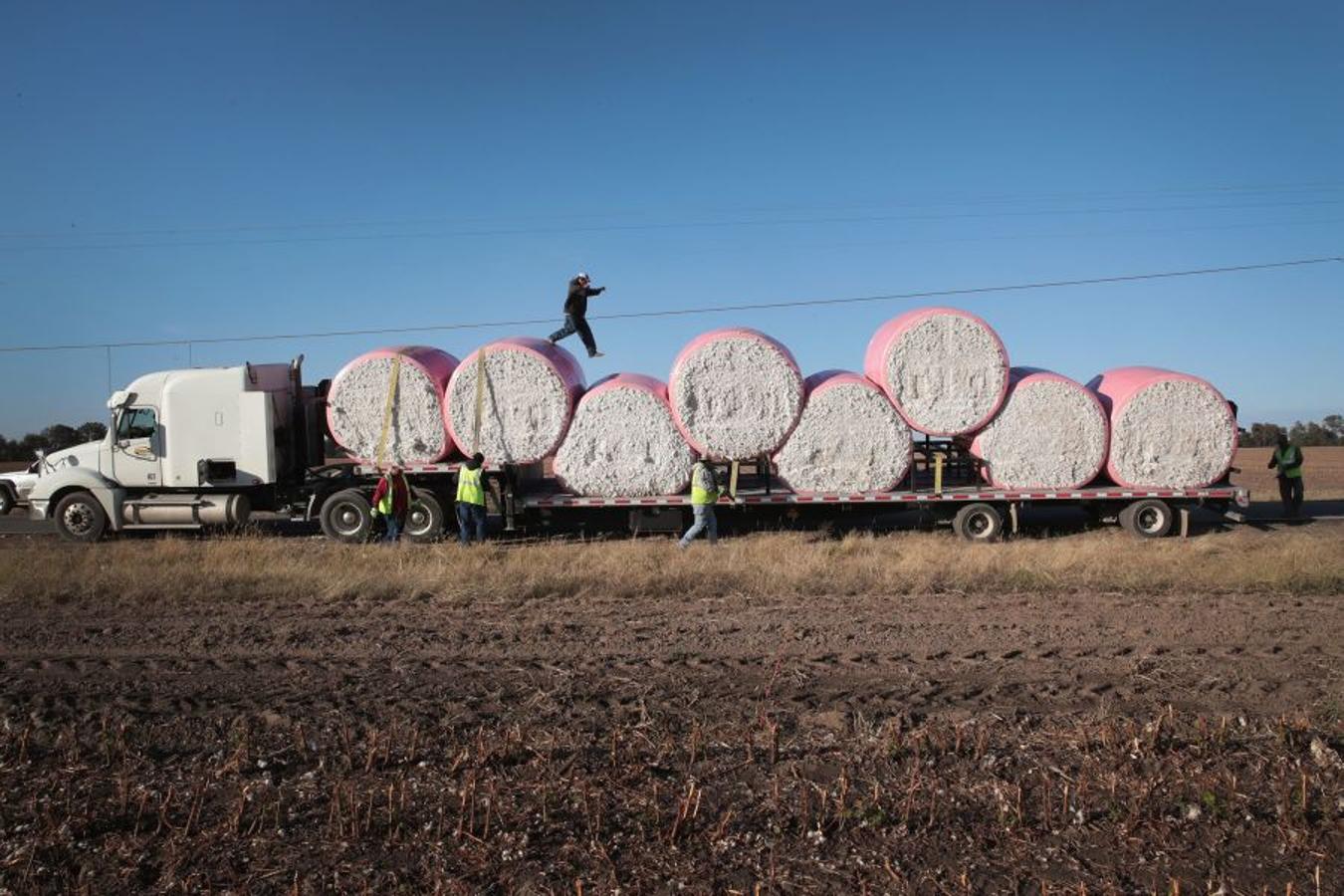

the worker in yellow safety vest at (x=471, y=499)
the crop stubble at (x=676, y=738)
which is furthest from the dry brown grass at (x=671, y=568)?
the worker in yellow safety vest at (x=471, y=499)

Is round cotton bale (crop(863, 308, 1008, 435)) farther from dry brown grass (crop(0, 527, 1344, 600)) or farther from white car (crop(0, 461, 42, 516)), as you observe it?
white car (crop(0, 461, 42, 516))

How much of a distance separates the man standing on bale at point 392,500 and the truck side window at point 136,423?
14.3ft

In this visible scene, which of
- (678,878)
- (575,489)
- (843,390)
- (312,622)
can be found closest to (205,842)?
(678,878)

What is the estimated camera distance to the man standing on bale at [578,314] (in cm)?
1508

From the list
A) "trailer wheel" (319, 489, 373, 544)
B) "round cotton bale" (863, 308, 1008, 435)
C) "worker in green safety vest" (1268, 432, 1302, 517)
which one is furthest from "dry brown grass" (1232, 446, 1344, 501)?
"trailer wheel" (319, 489, 373, 544)

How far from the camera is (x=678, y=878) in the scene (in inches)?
148

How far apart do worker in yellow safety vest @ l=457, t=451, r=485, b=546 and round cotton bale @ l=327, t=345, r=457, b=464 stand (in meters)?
1.14

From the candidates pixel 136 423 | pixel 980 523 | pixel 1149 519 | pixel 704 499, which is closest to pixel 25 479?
pixel 136 423

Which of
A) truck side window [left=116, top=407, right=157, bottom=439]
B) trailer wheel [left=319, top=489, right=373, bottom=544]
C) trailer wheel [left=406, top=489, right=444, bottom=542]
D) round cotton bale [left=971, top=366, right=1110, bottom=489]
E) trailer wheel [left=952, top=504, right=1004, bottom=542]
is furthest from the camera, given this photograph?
truck side window [left=116, top=407, right=157, bottom=439]

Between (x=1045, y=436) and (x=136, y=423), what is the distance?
15140mm

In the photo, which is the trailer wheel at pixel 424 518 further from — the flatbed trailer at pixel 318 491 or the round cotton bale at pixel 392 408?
the round cotton bale at pixel 392 408

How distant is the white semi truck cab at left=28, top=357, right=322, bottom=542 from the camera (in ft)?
49.3

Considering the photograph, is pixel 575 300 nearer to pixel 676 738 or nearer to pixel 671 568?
pixel 671 568

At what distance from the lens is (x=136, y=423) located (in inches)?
600
